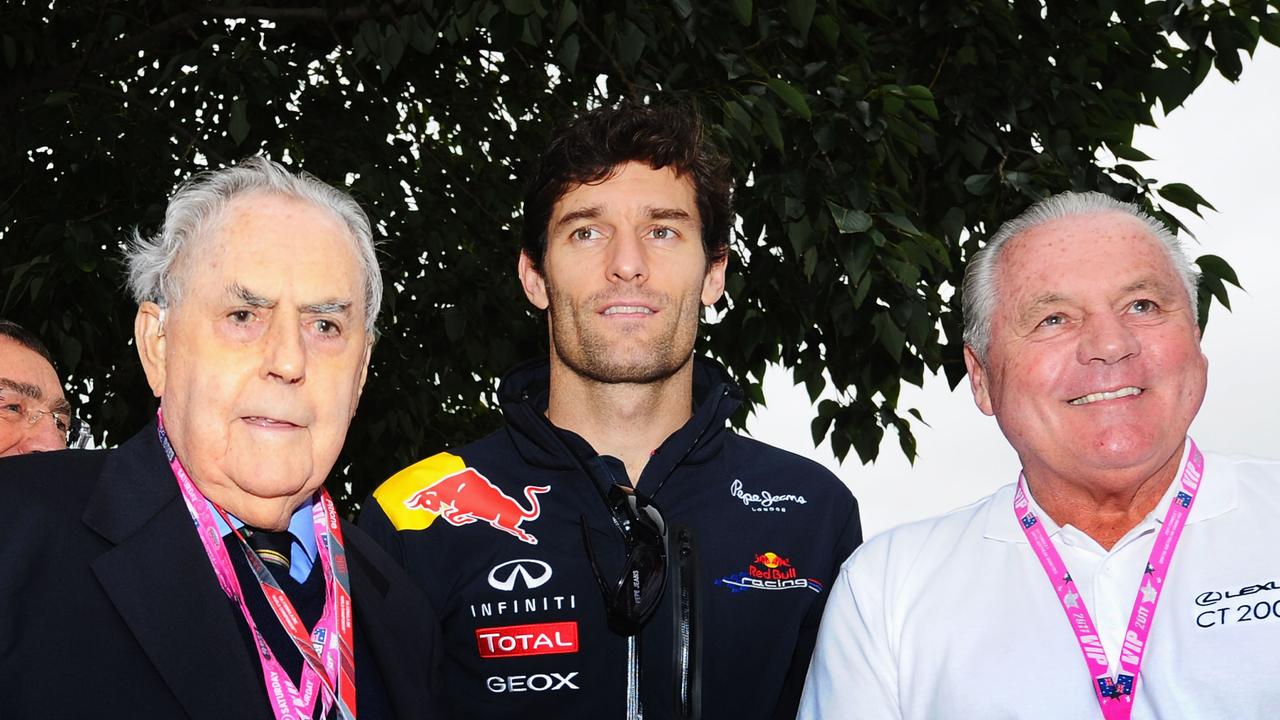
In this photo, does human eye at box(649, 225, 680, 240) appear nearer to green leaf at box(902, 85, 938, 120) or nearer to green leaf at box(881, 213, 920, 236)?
green leaf at box(881, 213, 920, 236)

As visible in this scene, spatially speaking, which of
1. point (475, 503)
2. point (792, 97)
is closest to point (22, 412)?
point (475, 503)

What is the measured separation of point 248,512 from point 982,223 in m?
5.08

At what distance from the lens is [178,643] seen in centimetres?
263

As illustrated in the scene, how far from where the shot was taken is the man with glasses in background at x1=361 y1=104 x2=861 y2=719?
3.67 m

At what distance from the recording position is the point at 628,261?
3902 mm

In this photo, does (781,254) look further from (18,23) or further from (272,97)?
(18,23)

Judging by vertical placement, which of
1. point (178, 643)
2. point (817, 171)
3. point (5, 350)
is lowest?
point (178, 643)

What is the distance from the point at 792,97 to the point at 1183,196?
6.32ft

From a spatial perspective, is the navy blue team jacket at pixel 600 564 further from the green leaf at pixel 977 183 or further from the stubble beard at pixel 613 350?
the green leaf at pixel 977 183

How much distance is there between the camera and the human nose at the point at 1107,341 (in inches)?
131

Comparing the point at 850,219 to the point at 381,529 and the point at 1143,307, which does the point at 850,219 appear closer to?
the point at 1143,307

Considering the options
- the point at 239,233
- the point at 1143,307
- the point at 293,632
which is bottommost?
the point at 293,632

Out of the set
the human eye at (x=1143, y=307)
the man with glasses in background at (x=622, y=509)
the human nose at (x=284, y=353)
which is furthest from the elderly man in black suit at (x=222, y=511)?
the human eye at (x=1143, y=307)

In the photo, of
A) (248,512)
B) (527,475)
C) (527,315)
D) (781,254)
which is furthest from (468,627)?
(527,315)
